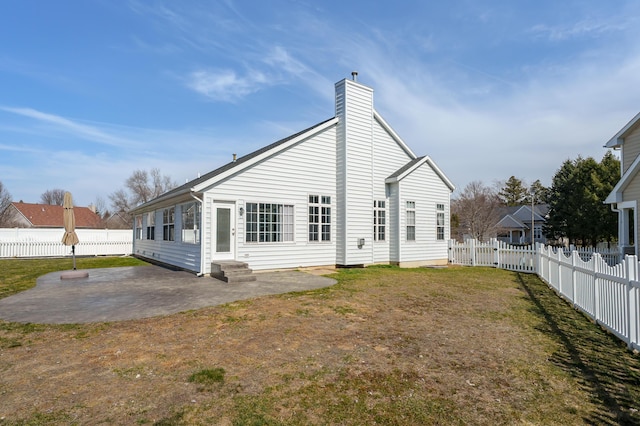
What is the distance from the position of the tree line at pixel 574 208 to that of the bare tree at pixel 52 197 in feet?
239

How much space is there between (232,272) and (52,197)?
7615cm

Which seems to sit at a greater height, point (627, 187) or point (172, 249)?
point (627, 187)

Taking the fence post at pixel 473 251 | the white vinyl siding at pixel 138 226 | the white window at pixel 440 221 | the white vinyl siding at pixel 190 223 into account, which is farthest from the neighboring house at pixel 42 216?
the fence post at pixel 473 251

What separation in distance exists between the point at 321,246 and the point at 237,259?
371 centimetres

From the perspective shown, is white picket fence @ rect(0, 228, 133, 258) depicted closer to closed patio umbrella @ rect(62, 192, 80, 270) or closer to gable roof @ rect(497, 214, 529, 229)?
closed patio umbrella @ rect(62, 192, 80, 270)

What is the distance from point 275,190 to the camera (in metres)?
13.2

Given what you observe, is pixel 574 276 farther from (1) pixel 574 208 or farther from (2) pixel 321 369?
(1) pixel 574 208

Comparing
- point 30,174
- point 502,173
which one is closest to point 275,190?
point 30,174

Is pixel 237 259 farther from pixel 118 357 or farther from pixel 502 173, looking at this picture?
pixel 502 173

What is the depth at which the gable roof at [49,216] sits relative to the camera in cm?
4581

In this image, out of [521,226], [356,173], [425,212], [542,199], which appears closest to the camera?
[356,173]

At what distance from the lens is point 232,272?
35.4ft

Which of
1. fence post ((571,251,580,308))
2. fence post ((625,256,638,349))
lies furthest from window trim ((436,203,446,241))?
fence post ((625,256,638,349))

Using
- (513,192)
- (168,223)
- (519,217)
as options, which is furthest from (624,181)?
(513,192)
